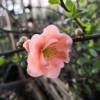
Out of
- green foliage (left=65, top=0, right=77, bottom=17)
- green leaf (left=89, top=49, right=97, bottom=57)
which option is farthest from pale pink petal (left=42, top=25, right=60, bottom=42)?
green leaf (left=89, top=49, right=97, bottom=57)

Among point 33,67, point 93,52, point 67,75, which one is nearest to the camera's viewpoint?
point 33,67

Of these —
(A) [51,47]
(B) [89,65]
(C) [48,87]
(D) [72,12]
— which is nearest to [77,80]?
(B) [89,65]

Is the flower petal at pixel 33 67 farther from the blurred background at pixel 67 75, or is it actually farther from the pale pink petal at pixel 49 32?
the blurred background at pixel 67 75

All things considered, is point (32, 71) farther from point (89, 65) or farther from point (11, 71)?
point (11, 71)

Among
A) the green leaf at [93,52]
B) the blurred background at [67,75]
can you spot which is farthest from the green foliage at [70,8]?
the green leaf at [93,52]

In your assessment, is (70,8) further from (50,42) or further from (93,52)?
(93,52)

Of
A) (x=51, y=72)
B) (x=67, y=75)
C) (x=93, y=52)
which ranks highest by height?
(x=51, y=72)

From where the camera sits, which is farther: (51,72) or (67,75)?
(67,75)

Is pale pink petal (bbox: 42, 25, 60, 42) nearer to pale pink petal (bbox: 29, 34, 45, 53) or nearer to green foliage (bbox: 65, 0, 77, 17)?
pale pink petal (bbox: 29, 34, 45, 53)

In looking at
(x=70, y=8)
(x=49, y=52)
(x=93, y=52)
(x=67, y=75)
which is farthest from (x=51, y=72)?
(x=67, y=75)
